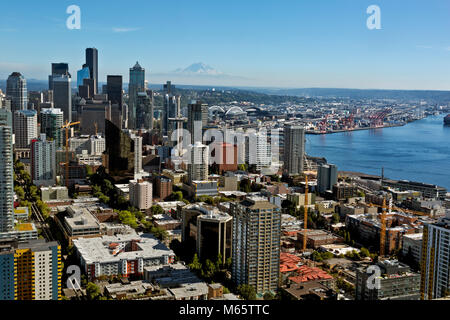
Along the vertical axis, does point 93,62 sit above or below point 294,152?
above

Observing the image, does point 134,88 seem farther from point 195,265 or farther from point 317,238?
point 195,265

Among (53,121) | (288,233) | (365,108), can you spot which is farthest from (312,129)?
(288,233)

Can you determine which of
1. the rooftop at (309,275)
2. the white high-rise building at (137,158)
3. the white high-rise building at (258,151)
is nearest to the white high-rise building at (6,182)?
the rooftop at (309,275)

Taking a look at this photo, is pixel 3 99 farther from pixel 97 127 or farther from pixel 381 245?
pixel 381 245

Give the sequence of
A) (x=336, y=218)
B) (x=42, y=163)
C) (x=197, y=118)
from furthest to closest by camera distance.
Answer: (x=197, y=118), (x=42, y=163), (x=336, y=218)

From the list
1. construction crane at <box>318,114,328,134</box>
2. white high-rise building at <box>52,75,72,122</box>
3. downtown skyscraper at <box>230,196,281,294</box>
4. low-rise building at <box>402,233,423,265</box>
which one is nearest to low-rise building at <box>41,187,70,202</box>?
downtown skyscraper at <box>230,196,281,294</box>

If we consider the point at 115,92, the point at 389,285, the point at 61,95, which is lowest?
the point at 389,285

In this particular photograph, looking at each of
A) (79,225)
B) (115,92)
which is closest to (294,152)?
(79,225)
